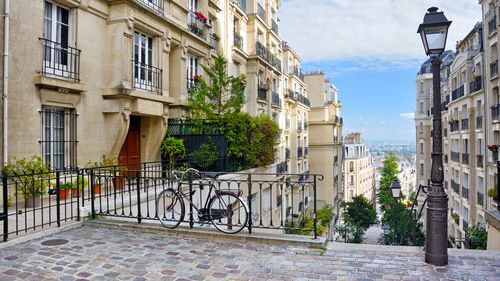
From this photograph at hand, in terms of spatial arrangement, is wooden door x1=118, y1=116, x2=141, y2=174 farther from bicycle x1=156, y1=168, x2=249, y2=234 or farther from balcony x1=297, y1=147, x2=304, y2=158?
balcony x1=297, y1=147, x2=304, y2=158

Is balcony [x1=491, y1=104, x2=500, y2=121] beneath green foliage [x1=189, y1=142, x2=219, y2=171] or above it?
above

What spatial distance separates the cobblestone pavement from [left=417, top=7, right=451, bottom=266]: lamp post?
0.88 ft

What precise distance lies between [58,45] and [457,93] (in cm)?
→ 2945

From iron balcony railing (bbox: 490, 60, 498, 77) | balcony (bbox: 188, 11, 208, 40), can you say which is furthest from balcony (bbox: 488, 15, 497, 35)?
balcony (bbox: 188, 11, 208, 40)

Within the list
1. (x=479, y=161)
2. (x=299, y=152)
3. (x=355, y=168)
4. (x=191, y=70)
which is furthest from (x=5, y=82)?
(x=355, y=168)

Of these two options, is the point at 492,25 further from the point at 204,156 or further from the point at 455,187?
the point at 204,156

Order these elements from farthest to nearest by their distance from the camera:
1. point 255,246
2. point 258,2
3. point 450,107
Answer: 1. point 450,107
2. point 258,2
3. point 255,246

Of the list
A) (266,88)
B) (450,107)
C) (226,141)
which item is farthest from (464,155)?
(226,141)

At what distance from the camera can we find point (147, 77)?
42.8 feet

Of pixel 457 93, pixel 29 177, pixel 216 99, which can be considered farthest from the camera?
pixel 457 93

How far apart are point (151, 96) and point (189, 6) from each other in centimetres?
651

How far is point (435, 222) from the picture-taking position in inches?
204

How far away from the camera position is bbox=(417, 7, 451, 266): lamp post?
508 cm

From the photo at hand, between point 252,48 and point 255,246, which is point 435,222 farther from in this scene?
point 252,48
